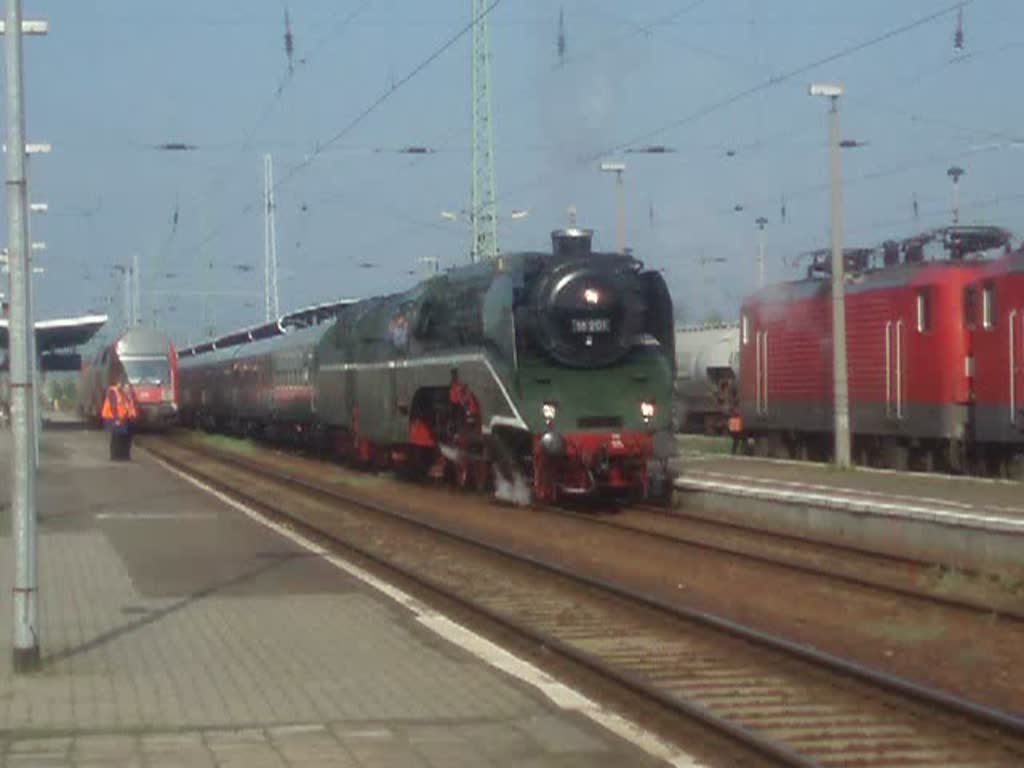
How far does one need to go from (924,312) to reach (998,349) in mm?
2544

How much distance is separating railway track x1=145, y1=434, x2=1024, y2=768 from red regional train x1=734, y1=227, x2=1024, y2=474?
1041 cm

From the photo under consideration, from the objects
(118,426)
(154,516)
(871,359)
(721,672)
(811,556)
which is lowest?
(721,672)

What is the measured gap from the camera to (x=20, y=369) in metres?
10.7

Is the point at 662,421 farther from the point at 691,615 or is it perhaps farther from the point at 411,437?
the point at 691,615

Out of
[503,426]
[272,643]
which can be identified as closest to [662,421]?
[503,426]

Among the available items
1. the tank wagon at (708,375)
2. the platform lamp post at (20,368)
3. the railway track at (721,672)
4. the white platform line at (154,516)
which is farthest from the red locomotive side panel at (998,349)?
the platform lamp post at (20,368)

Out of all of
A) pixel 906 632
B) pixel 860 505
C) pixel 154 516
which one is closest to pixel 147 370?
pixel 154 516

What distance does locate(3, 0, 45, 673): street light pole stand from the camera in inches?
415

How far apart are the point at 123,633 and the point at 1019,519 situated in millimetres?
9566

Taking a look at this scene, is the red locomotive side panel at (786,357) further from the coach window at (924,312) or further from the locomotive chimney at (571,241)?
the locomotive chimney at (571,241)

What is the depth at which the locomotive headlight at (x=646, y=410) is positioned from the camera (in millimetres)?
22812

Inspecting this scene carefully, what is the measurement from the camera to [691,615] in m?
13.0

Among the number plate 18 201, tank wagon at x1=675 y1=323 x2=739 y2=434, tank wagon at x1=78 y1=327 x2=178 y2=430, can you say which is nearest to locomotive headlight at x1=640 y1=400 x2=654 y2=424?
the number plate 18 201

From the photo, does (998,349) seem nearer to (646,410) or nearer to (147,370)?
(646,410)
